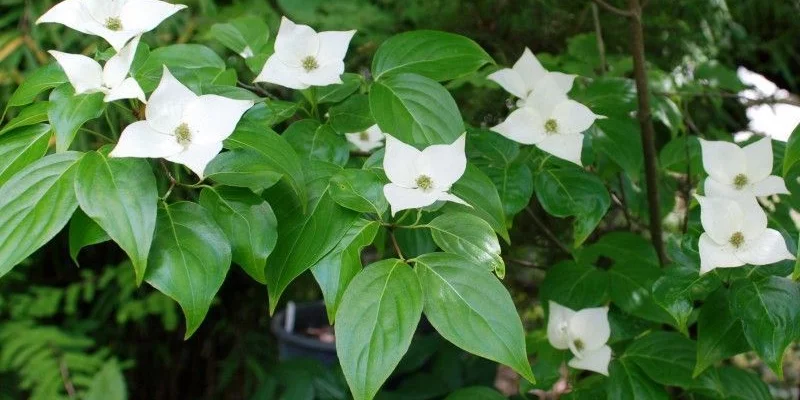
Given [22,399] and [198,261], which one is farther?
[22,399]

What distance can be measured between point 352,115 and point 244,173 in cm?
17

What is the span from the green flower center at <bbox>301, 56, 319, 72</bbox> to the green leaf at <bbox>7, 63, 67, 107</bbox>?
19 centimetres

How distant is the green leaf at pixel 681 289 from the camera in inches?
28.1

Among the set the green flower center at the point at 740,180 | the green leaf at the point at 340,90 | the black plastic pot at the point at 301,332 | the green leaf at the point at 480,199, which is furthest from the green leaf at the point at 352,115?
the black plastic pot at the point at 301,332

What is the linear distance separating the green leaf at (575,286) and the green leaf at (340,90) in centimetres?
31

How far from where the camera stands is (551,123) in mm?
803

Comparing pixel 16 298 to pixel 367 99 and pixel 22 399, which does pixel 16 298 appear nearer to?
pixel 22 399

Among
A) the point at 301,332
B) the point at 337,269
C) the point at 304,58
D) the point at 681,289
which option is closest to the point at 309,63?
the point at 304,58

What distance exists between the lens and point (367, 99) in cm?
78

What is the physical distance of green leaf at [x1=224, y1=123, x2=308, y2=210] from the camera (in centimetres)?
61

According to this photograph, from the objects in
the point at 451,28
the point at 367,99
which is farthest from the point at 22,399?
the point at 367,99

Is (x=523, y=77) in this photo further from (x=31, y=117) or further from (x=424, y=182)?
(x=31, y=117)

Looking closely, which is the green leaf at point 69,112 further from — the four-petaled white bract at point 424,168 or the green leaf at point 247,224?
the four-petaled white bract at point 424,168

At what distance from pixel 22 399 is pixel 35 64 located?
798 millimetres
